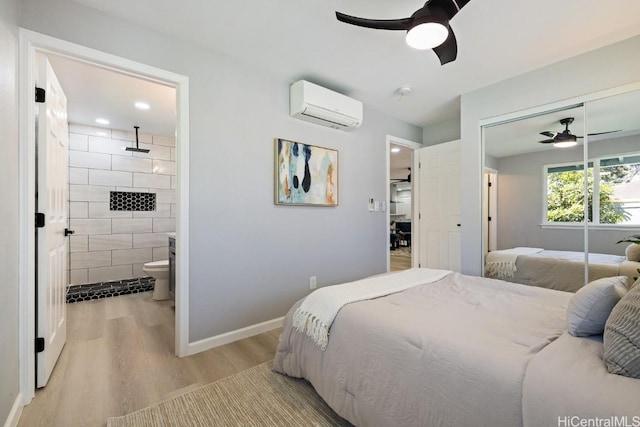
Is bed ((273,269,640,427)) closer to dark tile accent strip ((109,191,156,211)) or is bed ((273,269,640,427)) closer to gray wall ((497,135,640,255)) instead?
gray wall ((497,135,640,255))

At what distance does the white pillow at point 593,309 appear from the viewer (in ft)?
3.57

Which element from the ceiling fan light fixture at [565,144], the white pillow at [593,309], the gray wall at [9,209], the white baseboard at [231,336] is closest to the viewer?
the white pillow at [593,309]

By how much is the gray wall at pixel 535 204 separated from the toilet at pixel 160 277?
3987 mm

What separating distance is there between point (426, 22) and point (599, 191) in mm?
2173

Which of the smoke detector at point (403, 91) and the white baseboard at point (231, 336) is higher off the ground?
the smoke detector at point (403, 91)

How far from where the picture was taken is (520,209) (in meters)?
2.85

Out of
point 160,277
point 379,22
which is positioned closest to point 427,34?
point 379,22

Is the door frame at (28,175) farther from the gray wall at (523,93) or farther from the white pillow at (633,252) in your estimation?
the white pillow at (633,252)

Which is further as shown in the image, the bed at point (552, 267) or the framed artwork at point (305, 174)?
the framed artwork at point (305, 174)

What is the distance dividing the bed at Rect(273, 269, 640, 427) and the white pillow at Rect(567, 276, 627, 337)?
0.05 meters

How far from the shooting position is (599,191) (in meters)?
2.35

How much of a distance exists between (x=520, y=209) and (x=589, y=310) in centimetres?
205

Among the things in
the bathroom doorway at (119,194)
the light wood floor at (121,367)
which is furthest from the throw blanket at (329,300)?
the bathroom doorway at (119,194)

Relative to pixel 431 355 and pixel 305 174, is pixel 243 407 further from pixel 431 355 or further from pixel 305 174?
pixel 305 174
